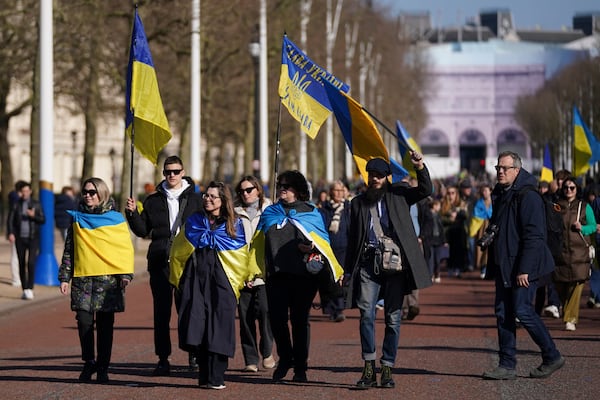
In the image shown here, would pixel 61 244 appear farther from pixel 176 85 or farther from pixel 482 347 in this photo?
pixel 482 347

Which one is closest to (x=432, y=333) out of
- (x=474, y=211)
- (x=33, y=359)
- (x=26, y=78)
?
(x=33, y=359)

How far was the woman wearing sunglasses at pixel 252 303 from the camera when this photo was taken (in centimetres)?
1238

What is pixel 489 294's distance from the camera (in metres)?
22.1

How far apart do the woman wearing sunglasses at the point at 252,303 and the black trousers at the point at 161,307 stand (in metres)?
0.64

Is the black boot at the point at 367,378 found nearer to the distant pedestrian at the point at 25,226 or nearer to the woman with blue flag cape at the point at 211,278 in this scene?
the woman with blue flag cape at the point at 211,278

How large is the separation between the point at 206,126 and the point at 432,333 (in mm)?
27459

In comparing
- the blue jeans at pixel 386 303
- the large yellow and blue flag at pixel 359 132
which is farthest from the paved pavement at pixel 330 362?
the large yellow and blue flag at pixel 359 132

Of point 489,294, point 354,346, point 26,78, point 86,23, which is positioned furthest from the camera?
point 26,78

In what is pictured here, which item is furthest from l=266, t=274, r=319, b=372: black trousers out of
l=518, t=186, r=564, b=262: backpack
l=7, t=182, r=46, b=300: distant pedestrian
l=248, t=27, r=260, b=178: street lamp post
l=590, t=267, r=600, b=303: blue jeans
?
l=248, t=27, r=260, b=178: street lamp post

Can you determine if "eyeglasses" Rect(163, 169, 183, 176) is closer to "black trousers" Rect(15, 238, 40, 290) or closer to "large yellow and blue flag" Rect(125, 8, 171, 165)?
"large yellow and blue flag" Rect(125, 8, 171, 165)

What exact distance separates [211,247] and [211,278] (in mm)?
220

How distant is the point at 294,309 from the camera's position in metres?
11.5

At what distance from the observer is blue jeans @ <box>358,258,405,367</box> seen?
1123 centimetres

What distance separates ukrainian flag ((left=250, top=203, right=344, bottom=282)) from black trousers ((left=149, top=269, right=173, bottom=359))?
3.22ft
